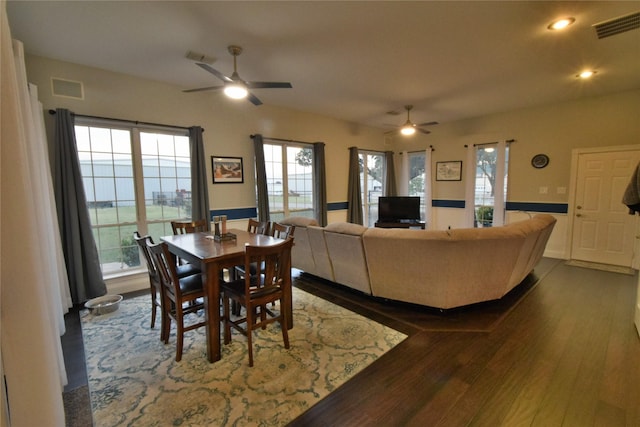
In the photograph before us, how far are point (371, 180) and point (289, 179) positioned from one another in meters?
2.50

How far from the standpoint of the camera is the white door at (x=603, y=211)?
4410mm

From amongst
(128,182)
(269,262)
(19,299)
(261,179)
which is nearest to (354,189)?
(261,179)

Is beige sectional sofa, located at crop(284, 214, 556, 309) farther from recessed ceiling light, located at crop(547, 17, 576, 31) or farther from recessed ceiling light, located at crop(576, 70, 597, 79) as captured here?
recessed ceiling light, located at crop(576, 70, 597, 79)

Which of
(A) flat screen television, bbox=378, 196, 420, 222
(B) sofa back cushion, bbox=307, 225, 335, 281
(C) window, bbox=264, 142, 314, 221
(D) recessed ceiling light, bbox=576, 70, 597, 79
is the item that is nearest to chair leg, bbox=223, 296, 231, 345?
(B) sofa back cushion, bbox=307, 225, 335, 281

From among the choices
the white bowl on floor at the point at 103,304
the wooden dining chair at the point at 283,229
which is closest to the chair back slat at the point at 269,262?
the wooden dining chair at the point at 283,229

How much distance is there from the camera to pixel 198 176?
407 cm

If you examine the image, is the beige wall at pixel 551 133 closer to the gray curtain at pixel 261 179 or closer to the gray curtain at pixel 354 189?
the gray curtain at pixel 354 189

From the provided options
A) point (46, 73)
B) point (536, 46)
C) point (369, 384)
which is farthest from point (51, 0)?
point (536, 46)

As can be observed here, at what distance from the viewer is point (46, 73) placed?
311 cm

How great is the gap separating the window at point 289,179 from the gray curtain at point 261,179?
0.86 ft

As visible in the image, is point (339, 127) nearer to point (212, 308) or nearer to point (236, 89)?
point (236, 89)

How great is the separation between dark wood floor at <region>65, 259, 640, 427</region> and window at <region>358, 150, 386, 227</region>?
3.92 metres

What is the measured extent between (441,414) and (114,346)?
262 cm

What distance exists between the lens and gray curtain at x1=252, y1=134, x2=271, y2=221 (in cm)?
467
